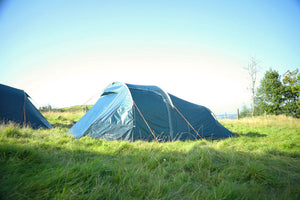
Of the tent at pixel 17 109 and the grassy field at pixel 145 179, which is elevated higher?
the tent at pixel 17 109

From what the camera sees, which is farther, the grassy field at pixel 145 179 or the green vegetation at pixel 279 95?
the green vegetation at pixel 279 95

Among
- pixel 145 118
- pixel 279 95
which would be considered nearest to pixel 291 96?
pixel 279 95

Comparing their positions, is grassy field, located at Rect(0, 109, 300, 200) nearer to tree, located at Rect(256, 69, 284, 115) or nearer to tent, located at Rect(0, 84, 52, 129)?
tent, located at Rect(0, 84, 52, 129)

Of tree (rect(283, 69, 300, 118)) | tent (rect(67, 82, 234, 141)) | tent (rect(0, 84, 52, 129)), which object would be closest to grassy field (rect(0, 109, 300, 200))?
tent (rect(67, 82, 234, 141))

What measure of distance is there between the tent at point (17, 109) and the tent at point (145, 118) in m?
2.53

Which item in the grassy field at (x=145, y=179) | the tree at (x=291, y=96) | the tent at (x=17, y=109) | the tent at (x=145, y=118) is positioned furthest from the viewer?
the tree at (x=291, y=96)

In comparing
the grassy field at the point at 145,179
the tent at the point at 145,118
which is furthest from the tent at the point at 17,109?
the grassy field at the point at 145,179

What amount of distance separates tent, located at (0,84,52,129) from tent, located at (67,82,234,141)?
2.53m

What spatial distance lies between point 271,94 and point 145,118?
2367 centimetres

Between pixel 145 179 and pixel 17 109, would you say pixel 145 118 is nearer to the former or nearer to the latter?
pixel 145 179

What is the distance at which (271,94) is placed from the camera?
2052 centimetres

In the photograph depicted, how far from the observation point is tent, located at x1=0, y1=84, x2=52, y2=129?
18.5 ft

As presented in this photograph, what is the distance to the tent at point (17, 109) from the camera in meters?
5.63

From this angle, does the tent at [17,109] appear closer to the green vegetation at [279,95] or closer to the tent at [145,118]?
the tent at [145,118]
